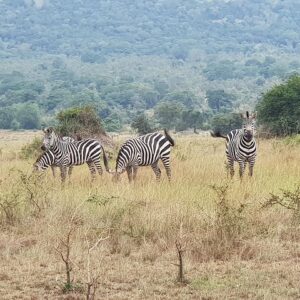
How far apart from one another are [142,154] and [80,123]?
357 inches

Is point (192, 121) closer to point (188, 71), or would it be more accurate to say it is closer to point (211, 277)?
point (211, 277)

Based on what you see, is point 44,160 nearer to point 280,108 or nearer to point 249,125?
point 249,125

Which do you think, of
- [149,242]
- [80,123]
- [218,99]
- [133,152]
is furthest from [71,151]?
[218,99]

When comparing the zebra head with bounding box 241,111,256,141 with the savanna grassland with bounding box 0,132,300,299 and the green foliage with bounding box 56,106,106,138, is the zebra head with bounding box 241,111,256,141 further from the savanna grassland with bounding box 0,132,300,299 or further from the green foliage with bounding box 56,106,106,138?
the green foliage with bounding box 56,106,106,138

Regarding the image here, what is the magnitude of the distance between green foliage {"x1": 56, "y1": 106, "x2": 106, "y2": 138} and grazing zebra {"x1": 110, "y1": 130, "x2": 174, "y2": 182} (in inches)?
299

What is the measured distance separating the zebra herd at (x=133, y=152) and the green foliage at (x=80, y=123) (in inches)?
273

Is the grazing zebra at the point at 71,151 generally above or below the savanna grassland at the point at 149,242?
above

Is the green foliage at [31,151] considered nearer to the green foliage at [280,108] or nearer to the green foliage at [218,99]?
the green foliage at [280,108]

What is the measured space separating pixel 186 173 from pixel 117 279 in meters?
6.83

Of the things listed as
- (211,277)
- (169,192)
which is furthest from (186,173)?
(211,277)

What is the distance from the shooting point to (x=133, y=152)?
12.1 m

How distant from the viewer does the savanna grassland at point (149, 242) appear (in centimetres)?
581

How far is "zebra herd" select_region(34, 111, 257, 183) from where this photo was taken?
1182cm

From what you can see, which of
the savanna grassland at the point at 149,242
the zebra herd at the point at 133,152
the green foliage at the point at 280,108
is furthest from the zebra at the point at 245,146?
the green foliage at the point at 280,108
